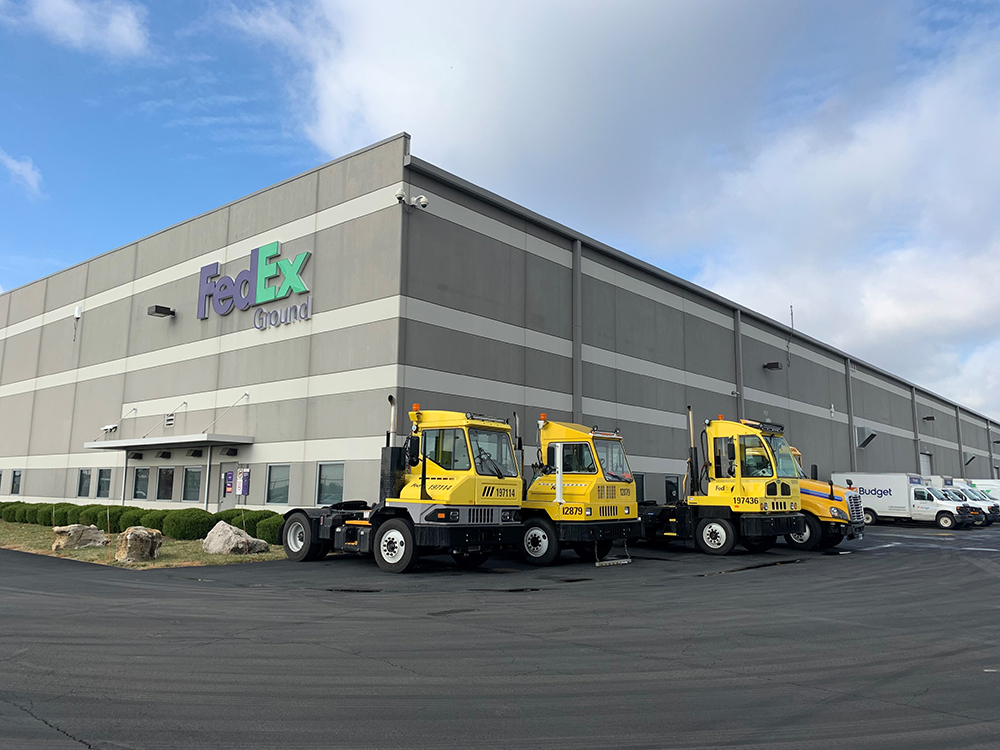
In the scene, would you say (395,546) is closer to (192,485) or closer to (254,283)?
(254,283)

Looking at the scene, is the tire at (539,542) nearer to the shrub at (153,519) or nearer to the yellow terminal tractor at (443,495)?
the yellow terminal tractor at (443,495)

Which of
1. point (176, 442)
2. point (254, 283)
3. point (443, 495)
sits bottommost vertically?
point (443, 495)

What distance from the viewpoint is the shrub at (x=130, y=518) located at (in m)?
26.3

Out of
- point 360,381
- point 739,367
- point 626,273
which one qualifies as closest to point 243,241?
point 360,381

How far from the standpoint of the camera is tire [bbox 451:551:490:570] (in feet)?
58.1

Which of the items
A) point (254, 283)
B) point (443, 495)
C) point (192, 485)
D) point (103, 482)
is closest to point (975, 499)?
point (443, 495)

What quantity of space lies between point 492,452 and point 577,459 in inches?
→ 110

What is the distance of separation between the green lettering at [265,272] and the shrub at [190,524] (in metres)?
7.43

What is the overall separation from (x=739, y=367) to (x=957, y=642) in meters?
29.7

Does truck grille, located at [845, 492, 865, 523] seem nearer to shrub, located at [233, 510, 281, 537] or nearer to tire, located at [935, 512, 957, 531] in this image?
tire, located at [935, 512, 957, 531]

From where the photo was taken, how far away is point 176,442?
87.2 ft

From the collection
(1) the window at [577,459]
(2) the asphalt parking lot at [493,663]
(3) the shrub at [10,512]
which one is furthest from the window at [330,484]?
(3) the shrub at [10,512]

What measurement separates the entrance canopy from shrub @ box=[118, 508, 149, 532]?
7.89ft

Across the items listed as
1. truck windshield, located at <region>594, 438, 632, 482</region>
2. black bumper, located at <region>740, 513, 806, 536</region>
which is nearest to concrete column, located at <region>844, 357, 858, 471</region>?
black bumper, located at <region>740, 513, 806, 536</region>
